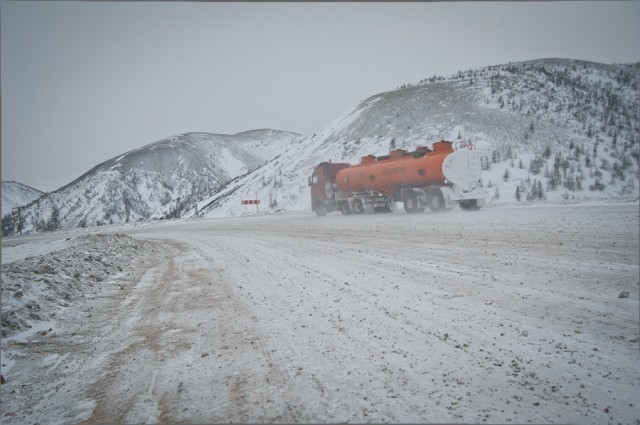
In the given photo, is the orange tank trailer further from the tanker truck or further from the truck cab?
the truck cab

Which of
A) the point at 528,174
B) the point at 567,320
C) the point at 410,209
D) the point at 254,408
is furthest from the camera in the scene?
the point at 528,174

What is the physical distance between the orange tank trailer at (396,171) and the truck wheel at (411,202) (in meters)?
0.53

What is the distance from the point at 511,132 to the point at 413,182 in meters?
17.8

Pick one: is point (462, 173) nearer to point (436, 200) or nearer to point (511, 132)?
point (436, 200)

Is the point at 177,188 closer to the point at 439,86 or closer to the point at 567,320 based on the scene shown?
the point at 439,86

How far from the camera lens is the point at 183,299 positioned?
5609 mm

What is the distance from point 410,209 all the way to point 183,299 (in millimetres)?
14006

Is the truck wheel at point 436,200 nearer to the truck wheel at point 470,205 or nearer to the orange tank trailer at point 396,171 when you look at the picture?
the orange tank trailer at point 396,171

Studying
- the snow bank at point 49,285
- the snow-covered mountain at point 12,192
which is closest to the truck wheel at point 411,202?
the snow bank at point 49,285

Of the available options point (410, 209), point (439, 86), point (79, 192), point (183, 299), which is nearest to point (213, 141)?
point (79, 192)

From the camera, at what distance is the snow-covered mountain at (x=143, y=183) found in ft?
335

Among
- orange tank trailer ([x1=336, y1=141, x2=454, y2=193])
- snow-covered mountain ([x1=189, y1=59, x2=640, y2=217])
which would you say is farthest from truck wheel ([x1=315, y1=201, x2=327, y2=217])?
Result: snow-covered mountain ([x1=189, y1=59, x2=640, y2=217])

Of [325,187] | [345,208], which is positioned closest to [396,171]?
[345,208]

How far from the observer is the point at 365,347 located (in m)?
3.34
